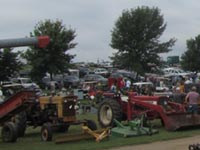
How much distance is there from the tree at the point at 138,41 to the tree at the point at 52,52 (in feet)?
22.6

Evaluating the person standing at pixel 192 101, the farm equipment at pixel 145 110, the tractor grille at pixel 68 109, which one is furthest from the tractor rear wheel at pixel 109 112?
the person standing at pixel 192 101

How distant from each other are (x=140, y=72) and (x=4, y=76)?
63.0 feet

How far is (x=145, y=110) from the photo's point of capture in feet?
56.7

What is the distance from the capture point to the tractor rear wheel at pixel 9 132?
46.2 feet

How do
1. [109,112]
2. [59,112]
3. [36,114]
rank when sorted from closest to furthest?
[59,112], [36,114], [109,112]

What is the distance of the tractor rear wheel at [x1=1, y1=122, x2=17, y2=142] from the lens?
1409cm

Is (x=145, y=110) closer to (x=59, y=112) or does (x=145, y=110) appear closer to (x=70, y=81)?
(x=59, y=112)

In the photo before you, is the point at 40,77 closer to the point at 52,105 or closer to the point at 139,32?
the point at 139,32

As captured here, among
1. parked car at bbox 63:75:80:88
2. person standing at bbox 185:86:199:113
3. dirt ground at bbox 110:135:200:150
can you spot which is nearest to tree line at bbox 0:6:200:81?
parked car at bbox 63:75:80:88

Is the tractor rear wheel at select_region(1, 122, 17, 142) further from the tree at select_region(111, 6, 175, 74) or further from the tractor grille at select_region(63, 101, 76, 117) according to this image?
the tree at select_region(111, 6, 175, 74)

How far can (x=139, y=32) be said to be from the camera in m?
54.5

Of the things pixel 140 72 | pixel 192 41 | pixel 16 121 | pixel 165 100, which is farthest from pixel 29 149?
pixel 192 41

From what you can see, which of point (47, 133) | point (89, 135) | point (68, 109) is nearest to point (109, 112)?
point (68, 109)

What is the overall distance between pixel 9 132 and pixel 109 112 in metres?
4.51
